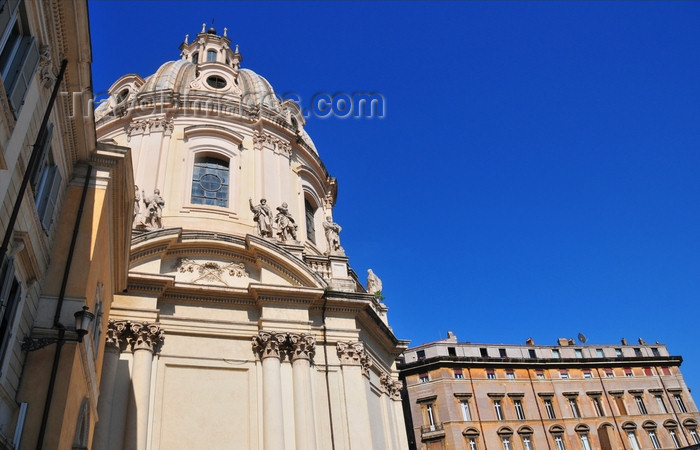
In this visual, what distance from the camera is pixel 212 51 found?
3225 cm

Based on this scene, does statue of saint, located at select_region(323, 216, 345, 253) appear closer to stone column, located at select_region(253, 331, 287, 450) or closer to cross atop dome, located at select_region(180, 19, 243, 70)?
stone column, located at select_region(253, 331, 287, 450)

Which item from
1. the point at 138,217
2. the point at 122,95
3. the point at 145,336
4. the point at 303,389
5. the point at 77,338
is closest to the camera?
the point at 77,338

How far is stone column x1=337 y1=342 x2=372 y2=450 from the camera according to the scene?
16.8 metres

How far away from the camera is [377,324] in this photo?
20688 mm

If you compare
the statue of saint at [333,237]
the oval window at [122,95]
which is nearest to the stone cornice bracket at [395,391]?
the statue of saint at [333,237]

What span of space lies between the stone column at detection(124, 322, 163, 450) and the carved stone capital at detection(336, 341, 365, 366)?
5418 millimetres

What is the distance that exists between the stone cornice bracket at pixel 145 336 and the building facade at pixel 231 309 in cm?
3

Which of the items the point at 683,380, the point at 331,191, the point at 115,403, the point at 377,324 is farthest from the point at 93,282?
the point at 683,380

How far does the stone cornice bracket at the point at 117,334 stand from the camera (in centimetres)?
1616

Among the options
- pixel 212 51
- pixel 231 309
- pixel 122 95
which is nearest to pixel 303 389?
pixel 231 309

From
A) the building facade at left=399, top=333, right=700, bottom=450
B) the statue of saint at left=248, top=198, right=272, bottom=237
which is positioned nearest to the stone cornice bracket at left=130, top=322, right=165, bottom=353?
the statue of saint at left=248, top=198, right=272, bottom=237

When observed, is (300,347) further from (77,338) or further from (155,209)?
(77,338)

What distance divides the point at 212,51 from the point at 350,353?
20.8 meters

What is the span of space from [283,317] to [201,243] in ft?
11.7
